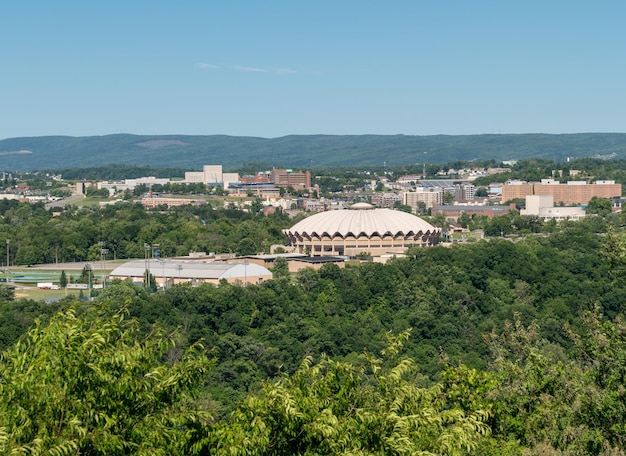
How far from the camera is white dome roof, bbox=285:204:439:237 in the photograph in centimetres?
10869

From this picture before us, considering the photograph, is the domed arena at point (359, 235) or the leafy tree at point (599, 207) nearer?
the domed arena at point (359, 235)

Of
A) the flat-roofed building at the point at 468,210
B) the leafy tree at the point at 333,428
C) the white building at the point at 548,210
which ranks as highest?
the leafy tree at the point at 333,428

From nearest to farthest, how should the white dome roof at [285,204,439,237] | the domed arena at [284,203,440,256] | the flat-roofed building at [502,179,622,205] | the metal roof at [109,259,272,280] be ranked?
the metal roof at [109,259,272,280]
the domed arena at [284,203,440,256]
the white dome roof at [285,204,439,237]
the flat-roofed building at [502,179,622,205]

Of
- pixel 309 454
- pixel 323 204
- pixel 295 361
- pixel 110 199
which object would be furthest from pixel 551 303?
pixel 110 199

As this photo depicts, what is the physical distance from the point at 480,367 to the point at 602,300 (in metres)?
20.4

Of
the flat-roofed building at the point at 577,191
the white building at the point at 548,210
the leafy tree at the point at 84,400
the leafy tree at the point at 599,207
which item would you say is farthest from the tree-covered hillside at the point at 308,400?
the flat-roofed building at the point at 577,191

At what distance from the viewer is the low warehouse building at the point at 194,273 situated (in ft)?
281

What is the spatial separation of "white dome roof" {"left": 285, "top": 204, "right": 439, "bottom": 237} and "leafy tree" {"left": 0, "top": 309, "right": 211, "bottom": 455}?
90.9m

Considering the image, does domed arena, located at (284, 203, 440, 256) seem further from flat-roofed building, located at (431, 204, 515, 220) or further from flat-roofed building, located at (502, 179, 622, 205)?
flat-roofed building, located at (502, 179, 622, 205)

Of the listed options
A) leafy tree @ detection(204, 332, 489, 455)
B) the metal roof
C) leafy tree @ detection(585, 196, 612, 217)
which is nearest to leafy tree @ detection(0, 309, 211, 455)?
leafy tree @ detection(204, 332, 489, 455)

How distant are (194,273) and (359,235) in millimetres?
24212

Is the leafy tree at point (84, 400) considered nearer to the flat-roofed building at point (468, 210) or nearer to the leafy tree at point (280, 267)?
the leafy tree at point (280, 267)

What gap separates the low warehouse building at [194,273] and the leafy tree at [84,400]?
6432 cm

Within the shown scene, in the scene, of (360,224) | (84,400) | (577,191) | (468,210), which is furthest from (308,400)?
(577,191)
